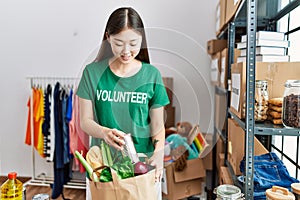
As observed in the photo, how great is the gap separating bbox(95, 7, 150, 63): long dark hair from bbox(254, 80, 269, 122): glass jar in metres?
0.67

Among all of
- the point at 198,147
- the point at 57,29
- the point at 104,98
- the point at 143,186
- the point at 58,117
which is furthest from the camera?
the point at 57,29

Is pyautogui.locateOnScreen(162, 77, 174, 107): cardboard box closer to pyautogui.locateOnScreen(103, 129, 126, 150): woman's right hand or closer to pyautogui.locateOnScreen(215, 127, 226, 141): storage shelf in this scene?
pyautogui.locateOnScreen(215, 127, 226, 141): storage shelf

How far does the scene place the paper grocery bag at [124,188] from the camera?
1374 mm

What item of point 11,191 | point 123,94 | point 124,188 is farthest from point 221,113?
point 11,191

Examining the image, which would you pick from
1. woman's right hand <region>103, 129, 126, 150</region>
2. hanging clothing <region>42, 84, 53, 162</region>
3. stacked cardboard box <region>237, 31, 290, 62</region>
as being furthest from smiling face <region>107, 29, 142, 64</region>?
hanging clothing <region>42, 84, 53, 162</region>

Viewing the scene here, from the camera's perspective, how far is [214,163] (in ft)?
9.48

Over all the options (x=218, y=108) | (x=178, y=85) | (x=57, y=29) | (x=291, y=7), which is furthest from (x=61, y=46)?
(x=291, y=7)

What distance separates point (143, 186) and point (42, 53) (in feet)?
7.92

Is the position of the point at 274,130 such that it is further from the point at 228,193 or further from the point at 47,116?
the point at 47,116

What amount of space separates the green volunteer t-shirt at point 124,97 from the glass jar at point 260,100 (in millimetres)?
554

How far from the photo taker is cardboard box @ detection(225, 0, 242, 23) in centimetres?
183

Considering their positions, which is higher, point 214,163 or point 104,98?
point 104,98

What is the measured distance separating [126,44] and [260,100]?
2.51 feet

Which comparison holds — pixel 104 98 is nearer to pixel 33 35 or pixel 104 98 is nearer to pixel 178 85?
pixel 178 85
